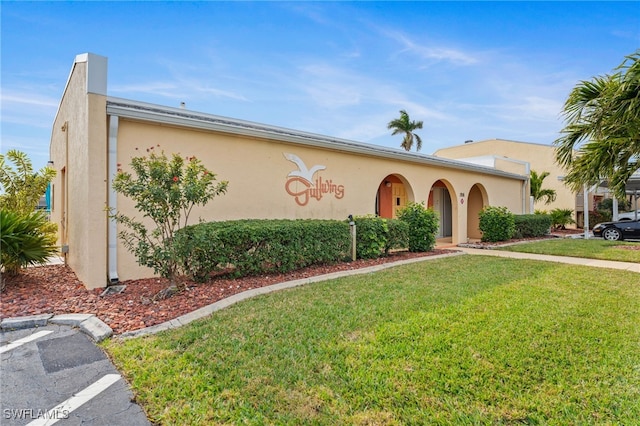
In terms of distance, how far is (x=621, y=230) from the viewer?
15242mm

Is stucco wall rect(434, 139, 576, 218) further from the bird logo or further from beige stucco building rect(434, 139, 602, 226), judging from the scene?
the bird logo

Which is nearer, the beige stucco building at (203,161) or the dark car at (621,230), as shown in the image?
the beige stucco building at (203,161)

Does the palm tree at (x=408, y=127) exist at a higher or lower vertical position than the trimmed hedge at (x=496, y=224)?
higher

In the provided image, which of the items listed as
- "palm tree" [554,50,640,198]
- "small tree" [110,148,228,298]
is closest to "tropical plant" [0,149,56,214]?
"small tree" [110,148,228,298]

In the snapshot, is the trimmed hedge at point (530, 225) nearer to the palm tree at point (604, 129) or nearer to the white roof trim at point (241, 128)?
the palm tree at point (604, 129)

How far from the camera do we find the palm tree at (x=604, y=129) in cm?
822

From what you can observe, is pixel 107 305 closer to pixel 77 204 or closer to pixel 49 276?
pixel 77 204

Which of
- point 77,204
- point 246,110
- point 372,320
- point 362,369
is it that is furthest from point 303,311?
point 246,110

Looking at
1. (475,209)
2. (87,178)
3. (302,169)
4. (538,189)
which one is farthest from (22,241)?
(538,189)

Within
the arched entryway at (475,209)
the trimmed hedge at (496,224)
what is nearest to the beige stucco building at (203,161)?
the trimmed hedge at (496,224)

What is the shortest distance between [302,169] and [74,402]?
705 centimetres

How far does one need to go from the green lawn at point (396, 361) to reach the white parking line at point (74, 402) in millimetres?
170

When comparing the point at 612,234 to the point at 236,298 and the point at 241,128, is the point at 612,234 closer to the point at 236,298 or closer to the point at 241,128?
the point at 241,128

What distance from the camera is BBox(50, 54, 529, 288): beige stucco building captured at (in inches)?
226
